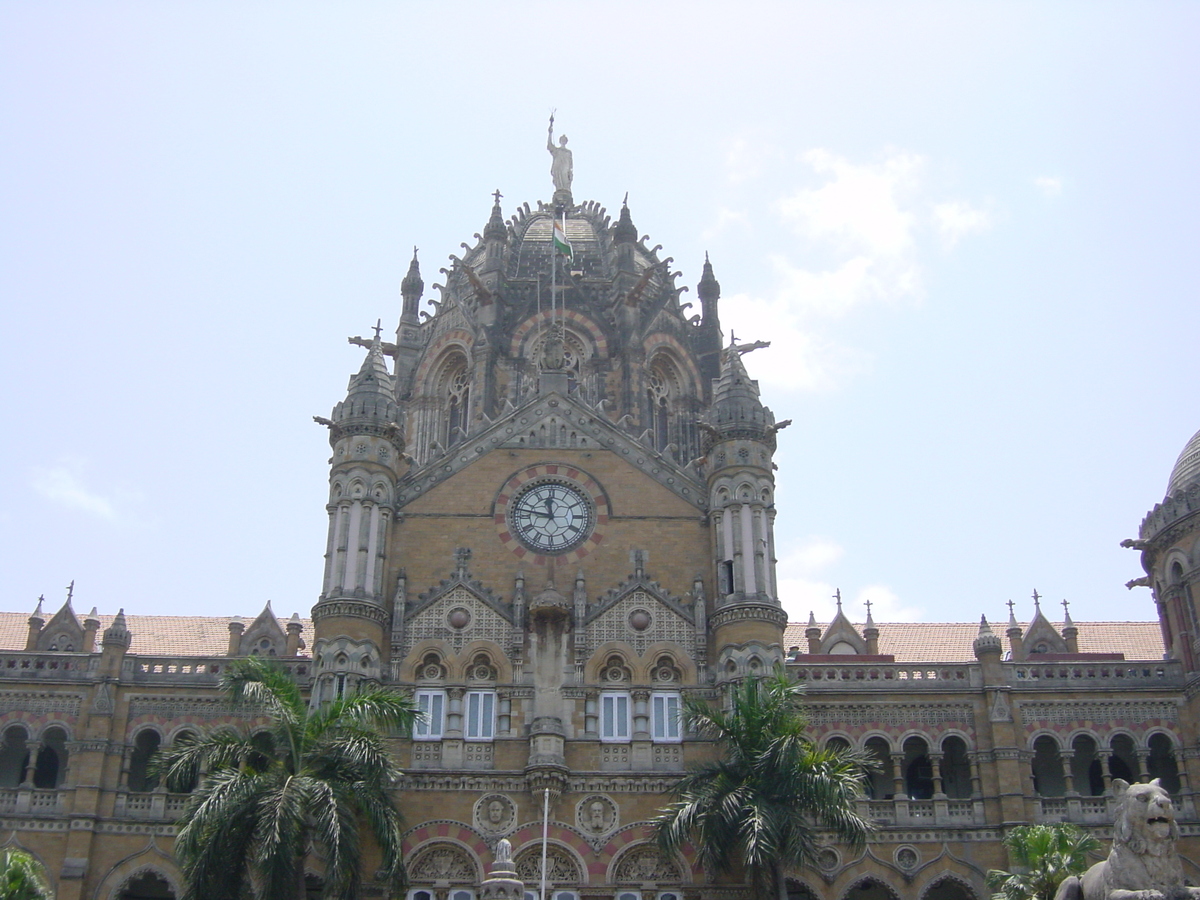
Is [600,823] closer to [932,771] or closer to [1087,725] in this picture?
[932,771]

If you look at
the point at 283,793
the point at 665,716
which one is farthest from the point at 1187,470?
the point at 283,793

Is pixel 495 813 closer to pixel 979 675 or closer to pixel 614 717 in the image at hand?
pixel 614 717

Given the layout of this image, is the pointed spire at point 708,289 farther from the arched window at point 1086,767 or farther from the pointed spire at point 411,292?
the arched window at point 1086,767

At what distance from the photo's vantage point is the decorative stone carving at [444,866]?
3778 cm

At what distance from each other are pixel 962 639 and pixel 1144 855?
122 feet

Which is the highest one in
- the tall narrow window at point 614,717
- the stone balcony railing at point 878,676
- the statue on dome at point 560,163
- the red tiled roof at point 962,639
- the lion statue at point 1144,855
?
the statue on dome at point 560,163

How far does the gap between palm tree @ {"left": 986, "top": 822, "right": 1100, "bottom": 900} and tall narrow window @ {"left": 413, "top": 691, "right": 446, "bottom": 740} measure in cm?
1648

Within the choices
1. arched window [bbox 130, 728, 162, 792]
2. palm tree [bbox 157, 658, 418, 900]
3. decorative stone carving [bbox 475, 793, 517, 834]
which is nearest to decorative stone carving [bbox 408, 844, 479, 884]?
decorative stone carving [bbox 475, 793, 517, 834]

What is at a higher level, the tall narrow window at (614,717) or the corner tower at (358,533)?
the corner tower at (358,533)

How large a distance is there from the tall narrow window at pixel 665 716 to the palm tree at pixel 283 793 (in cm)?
856

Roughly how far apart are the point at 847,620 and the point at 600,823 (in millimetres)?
19504

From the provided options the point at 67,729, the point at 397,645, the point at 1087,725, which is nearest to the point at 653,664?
the point at 397,645

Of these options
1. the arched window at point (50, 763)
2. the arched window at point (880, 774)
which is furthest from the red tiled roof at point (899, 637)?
the arched window at point (880, 774)

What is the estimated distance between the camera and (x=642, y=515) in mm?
43469
